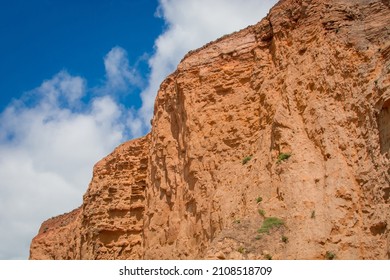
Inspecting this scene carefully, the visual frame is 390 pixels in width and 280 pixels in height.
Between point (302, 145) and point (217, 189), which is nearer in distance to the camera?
point (302, 145)

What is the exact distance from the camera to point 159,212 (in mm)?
23516

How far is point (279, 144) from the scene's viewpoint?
17.4 metres

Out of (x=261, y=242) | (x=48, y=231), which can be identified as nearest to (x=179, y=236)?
(x=261, y=242)

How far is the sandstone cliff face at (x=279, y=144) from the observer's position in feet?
47.5

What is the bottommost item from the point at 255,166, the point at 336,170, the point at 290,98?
the point at 336,170

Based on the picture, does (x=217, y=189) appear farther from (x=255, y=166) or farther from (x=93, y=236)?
(x=93, y=236)

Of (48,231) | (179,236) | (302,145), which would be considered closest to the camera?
(302,145)

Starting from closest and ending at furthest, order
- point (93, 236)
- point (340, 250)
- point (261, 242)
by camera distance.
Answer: point (340, 250) < point (261, 242) < point (93, 236)

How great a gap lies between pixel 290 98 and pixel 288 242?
5.65 meters

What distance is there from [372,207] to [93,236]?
59.1ft

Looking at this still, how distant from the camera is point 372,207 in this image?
14055 mm

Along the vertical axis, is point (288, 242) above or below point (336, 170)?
below

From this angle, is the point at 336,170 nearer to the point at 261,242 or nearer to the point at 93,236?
the point at 261,242

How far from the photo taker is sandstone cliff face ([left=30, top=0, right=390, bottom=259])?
1448 cm
